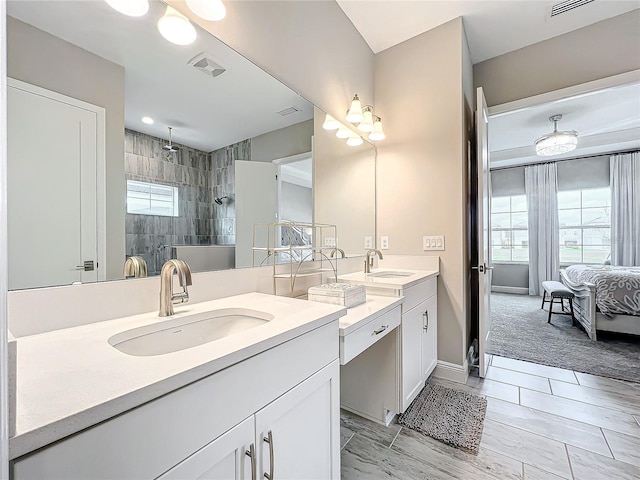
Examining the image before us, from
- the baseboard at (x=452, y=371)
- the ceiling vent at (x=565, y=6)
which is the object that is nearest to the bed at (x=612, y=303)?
the baseboard at (x=452, y=371)

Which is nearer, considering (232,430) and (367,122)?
(232,430)

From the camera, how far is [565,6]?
2.20 metres

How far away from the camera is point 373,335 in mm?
1409

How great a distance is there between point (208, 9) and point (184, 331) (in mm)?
1286

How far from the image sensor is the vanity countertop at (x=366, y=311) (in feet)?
4.00

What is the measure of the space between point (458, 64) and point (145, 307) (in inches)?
106

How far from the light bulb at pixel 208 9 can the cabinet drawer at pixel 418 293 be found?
1.65 metres

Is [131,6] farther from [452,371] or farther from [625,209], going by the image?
[625,209]

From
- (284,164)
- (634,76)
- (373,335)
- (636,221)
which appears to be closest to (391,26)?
(284,164)

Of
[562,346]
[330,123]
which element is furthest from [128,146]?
[562,346]

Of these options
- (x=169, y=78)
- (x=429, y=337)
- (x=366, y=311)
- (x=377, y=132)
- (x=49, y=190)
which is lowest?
(x=429, y=337)

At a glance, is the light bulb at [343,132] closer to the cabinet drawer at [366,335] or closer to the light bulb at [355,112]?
the light bulb at [355,112]

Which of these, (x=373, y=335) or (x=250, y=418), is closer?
(x=250, y=418)

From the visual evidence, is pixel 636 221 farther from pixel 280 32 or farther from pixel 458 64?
pixel 280 32
